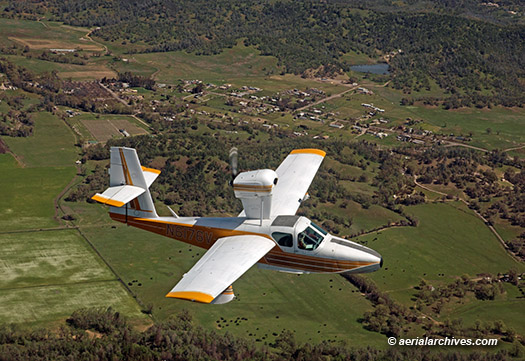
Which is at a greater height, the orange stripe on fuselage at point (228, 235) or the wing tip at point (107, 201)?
the wing tip at point (107, 201)

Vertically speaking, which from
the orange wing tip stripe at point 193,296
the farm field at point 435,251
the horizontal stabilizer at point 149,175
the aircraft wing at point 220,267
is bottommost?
the farm field at point 435,251

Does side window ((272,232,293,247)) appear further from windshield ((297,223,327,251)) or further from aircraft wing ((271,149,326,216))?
aircraft wing ((271,149,326,216))

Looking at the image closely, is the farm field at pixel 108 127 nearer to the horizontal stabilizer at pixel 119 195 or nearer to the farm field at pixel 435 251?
the farm field at pixel 435 251

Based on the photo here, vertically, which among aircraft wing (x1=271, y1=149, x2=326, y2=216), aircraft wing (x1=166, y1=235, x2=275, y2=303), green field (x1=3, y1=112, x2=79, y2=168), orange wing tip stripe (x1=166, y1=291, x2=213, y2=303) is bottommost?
green field (x1=3, y1=112, x2=79, y2=168)

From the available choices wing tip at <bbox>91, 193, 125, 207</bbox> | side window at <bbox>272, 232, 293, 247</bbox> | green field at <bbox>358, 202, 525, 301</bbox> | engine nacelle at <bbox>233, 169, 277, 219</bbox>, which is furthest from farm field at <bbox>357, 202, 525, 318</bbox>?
wing tip at <bbox>91, 193, 125, 207</bbox>

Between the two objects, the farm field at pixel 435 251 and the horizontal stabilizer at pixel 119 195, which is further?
the farm field at pixel 435 251

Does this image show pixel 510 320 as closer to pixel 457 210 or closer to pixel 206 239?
pixel 457 210

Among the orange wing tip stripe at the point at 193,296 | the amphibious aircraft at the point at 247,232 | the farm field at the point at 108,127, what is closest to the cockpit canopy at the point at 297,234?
the amphibious aircraft at the point at 247,232

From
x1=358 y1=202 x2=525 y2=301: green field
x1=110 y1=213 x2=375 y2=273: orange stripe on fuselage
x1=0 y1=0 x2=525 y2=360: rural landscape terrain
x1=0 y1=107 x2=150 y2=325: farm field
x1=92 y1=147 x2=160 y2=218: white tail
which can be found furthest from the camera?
x1=358 y1=202 x2=525 y2=301: green field
